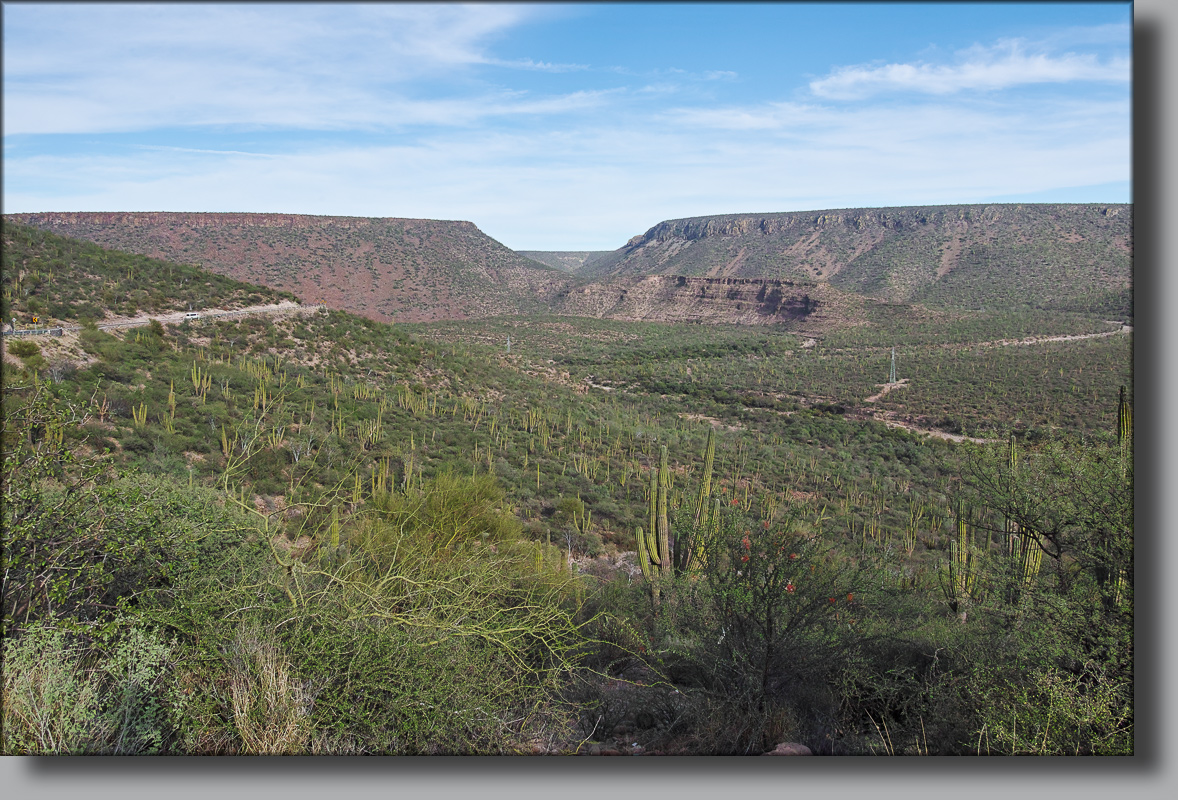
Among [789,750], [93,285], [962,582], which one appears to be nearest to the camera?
[789,750]

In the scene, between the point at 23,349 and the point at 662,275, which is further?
the point at 662,275

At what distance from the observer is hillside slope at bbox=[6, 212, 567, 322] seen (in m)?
89.5

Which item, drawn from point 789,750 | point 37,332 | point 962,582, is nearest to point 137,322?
point 37,332

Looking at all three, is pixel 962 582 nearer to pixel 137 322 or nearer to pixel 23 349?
pixel 23 349

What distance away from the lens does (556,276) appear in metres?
114

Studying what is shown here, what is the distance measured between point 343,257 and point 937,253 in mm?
97377

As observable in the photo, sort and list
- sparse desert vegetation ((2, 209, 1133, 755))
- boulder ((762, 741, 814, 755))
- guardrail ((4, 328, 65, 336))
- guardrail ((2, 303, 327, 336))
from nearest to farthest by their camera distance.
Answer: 1. sparse desert vegetation ((2, 209, 1133, 755))
2. boulder ((762, 741, 814, 755))
3. guardrail ((4, 328, 65, 336))
4. guardrail ((2, 303, 327, 336))

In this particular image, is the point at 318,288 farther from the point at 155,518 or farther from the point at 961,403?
the point at 155,518

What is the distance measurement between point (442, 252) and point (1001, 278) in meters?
86.3

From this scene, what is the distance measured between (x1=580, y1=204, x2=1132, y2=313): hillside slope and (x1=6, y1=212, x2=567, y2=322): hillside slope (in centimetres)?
2120

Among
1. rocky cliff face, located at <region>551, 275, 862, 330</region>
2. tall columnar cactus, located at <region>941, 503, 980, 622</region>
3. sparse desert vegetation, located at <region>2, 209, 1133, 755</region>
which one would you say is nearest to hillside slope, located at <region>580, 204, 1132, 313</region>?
rocky cliff face, located at <region>551, 275, 862, 330</region>

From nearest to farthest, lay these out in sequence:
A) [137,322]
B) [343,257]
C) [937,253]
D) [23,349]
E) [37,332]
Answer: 1. [23,349]
2. [37,332]
3. [137,322]
4. [343,257]
5. [937,253]

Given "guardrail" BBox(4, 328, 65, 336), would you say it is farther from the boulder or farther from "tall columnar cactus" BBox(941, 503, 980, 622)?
"tall columnar cactus" BBox(941, 503, 980, 622)

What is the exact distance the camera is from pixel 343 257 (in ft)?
329
